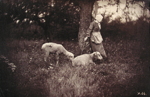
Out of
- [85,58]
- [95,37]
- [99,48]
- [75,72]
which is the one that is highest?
[95,37]

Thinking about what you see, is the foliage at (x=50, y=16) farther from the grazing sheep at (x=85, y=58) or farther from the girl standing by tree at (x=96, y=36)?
the grazing sheep at (x=85, y=58)

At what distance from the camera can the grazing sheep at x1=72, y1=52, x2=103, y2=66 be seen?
2.85 m

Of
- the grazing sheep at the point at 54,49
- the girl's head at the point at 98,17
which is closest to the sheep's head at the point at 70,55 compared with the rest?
the grazing sheep at the point at 54,49

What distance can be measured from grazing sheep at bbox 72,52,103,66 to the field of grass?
0.06m

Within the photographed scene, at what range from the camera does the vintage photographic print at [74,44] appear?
280 centimetres

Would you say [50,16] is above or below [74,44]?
above

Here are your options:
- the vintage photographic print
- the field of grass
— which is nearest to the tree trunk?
the vintage photographic print

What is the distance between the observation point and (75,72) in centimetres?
282

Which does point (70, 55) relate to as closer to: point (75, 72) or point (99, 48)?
point (75, 72)

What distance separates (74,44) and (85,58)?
0.68 feet

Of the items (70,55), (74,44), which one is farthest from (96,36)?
(70,55)

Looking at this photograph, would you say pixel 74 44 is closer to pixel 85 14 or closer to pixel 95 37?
pixel 95 37

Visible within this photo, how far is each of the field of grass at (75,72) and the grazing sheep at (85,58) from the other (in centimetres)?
6

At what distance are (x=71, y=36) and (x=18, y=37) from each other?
622mm
